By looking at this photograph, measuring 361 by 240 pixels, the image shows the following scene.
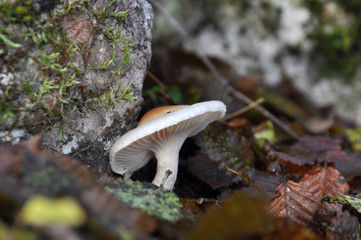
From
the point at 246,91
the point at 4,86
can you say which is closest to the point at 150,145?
the point at 4,86

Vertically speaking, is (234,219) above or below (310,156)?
below

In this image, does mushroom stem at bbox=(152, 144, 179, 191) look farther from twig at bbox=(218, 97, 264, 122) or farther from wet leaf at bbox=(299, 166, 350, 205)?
twig at bbox=(218, 97, 264, 122)

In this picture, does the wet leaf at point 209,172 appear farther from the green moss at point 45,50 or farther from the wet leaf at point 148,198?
the green moss at point 45,50

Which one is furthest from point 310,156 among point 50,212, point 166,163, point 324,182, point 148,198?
point 50,212

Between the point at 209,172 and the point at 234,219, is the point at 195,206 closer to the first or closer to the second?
the point at 234,219

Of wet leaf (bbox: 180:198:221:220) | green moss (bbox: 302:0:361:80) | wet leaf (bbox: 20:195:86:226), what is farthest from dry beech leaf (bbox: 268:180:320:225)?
green moss (bbox: 302:0:361:80)

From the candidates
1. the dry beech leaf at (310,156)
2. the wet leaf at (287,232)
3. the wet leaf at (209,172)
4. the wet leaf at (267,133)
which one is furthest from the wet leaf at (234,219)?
the wet leaf at (267,133)

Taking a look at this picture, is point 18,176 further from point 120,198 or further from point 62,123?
point 62,123

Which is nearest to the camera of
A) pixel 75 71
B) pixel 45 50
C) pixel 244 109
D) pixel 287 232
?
→ pixel 287 232
